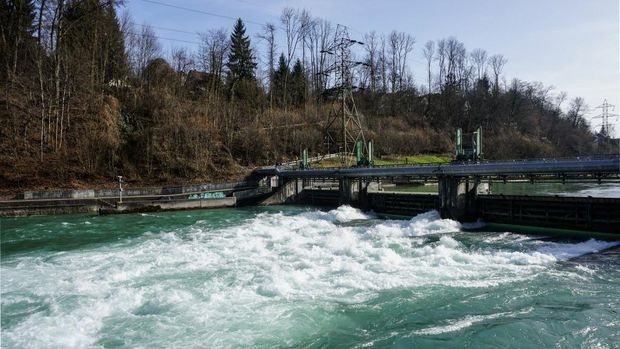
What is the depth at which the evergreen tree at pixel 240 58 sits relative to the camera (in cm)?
7194

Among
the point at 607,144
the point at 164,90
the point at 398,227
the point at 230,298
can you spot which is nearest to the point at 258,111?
the point at 164,90

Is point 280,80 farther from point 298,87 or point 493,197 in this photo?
point 493,197

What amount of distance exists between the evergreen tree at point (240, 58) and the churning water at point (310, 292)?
180 ft

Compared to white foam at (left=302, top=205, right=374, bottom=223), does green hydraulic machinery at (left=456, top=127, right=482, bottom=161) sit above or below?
above

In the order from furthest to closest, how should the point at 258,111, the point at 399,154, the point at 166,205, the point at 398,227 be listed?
the point at 399,154 < the point at 258,111 < the point at 166,205 < the point at 398,227

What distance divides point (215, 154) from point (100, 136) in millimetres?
13523

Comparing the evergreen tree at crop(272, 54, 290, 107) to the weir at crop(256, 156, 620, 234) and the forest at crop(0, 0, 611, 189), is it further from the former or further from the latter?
the weir at crop(256, 156, 620, 234)

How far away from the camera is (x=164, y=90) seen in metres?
58.0

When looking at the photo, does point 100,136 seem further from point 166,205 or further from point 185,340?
point 185,340

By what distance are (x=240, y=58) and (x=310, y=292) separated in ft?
216

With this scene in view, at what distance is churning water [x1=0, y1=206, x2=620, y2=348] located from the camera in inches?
361

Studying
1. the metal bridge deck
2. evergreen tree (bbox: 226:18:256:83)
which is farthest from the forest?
the metal bridge deck

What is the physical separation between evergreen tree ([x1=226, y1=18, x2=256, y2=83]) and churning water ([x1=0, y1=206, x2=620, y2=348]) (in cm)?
5491

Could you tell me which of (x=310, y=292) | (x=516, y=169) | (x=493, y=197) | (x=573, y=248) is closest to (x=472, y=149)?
(x=493, y=197)
